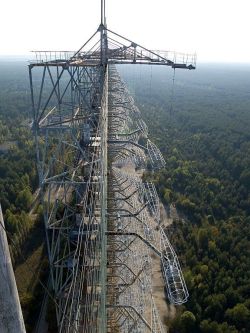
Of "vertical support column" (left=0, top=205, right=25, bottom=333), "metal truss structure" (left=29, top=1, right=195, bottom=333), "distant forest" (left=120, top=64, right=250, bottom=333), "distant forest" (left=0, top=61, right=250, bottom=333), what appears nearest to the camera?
"vertical support column" (left=0, top=205, right=25, bottom=333)

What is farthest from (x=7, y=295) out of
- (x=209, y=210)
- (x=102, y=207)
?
(x=209, y=210)

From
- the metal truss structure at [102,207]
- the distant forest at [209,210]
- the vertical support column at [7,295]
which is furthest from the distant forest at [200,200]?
the vertical support column at [7,295]

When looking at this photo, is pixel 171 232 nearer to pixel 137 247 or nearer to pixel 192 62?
pixel 137 247

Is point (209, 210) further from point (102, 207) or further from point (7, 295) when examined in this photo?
point (7, 295)

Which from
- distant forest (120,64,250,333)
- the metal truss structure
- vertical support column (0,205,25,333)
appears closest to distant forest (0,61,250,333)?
distant forest (120,64,250,333)

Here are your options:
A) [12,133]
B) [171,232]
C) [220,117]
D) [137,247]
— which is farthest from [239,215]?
[220,117]

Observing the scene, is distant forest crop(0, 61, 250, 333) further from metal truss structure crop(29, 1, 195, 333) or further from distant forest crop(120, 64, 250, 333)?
metal truss structure crop(29, 1, 195, 333)
